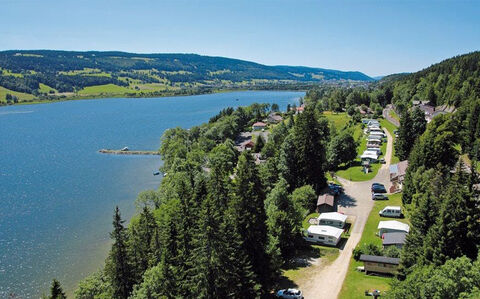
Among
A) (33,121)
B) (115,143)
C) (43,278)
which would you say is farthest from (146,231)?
(33,121)

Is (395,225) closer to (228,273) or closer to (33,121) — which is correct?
(228,273)

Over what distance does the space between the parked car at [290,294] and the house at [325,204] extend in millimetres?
19057

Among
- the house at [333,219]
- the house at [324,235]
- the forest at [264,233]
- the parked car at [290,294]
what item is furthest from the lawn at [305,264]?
the house at [333,219]

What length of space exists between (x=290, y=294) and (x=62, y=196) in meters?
57.5

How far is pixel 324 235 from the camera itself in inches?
1442

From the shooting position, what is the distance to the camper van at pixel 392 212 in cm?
4091

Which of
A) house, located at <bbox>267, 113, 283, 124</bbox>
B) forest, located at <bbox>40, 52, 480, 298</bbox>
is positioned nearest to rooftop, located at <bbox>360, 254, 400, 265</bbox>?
forest, located at <bbox>40, 52, 480, 298</bbox>

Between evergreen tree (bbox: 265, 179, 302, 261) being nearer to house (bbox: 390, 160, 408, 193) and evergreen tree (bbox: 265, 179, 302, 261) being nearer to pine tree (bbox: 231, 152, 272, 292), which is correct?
pine tree (bbox: 231, 152, 272, 292)

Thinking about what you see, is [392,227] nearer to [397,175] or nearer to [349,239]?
[349,239]

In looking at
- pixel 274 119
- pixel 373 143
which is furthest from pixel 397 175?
pixel 274 119

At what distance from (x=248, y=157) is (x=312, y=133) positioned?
15988 millimetres

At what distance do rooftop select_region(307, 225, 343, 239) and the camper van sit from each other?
24.1ft

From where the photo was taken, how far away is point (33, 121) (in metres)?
175

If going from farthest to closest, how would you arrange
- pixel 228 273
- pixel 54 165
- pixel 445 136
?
pixel 54 165 < pixel 445 136 < pixel 228 273
